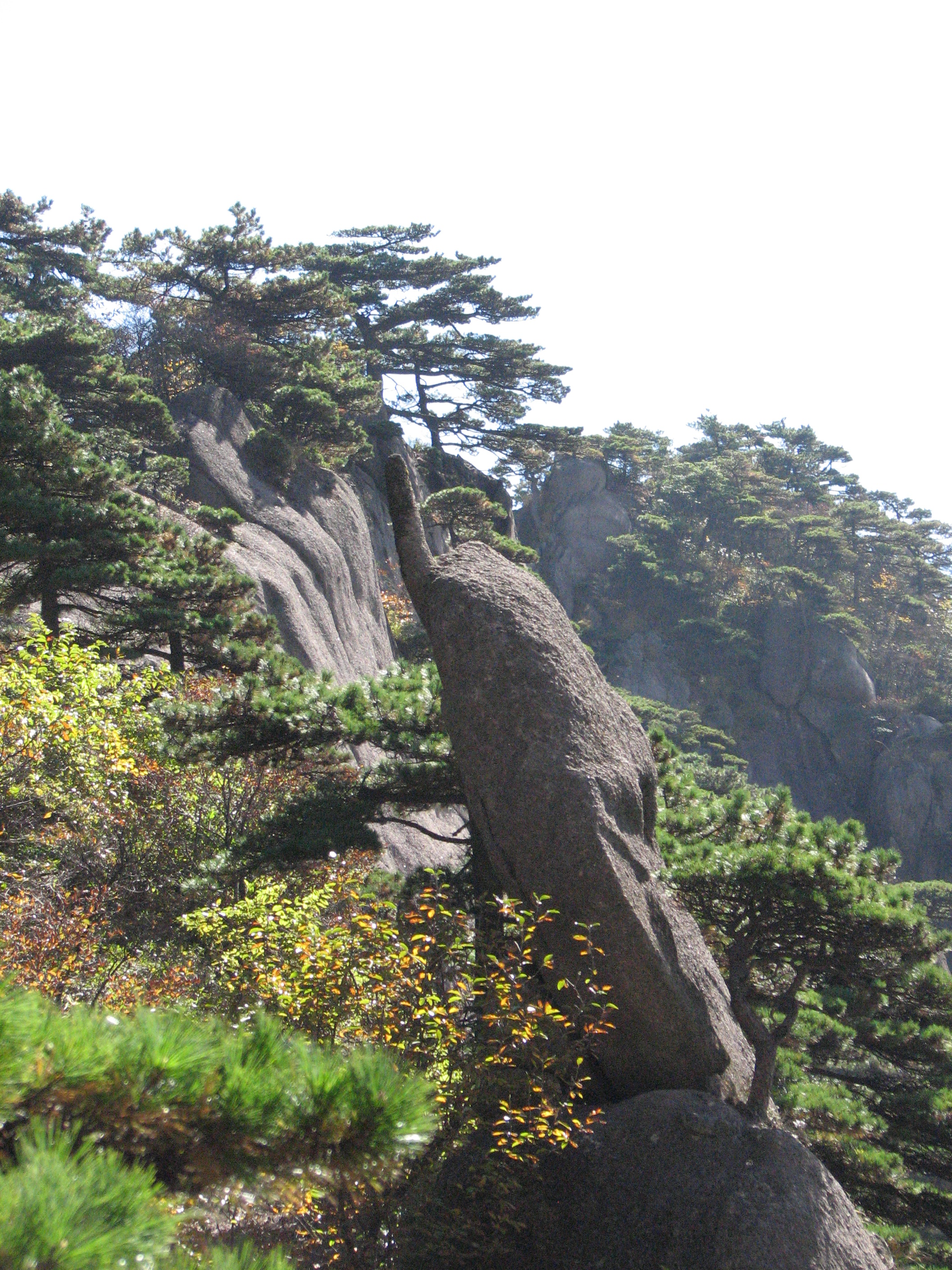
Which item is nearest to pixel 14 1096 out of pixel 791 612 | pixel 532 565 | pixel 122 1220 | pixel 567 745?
pixel 122 1220

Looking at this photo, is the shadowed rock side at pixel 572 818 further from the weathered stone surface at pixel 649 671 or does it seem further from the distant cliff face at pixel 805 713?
the weathered stone surface at pixel 649 671

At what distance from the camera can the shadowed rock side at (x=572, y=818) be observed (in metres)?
5.53

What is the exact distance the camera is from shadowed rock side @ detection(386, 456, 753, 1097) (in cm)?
553

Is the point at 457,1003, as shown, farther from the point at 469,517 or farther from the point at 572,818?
the point at 469,517

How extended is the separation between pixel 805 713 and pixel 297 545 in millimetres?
28850

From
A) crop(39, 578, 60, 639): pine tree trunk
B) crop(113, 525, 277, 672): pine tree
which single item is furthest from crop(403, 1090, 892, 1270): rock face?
crop(39, 578, 60, 639): pine tree trunk

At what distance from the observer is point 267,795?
10.6 metres

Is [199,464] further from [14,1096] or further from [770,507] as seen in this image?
[770,507]

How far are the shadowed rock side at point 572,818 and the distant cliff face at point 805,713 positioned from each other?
3513 centimetres

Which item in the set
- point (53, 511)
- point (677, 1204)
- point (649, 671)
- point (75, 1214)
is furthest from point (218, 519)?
point (649, 671)

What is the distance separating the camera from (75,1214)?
5.61 feet

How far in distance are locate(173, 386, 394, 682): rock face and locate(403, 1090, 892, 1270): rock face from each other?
13.0 meters

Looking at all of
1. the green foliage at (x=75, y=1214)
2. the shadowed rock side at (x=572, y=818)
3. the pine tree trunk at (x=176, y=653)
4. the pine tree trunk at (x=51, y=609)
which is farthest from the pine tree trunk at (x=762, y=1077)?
the pine tree trunk at (x=51, y=609)

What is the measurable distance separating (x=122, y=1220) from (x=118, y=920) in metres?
8.59
